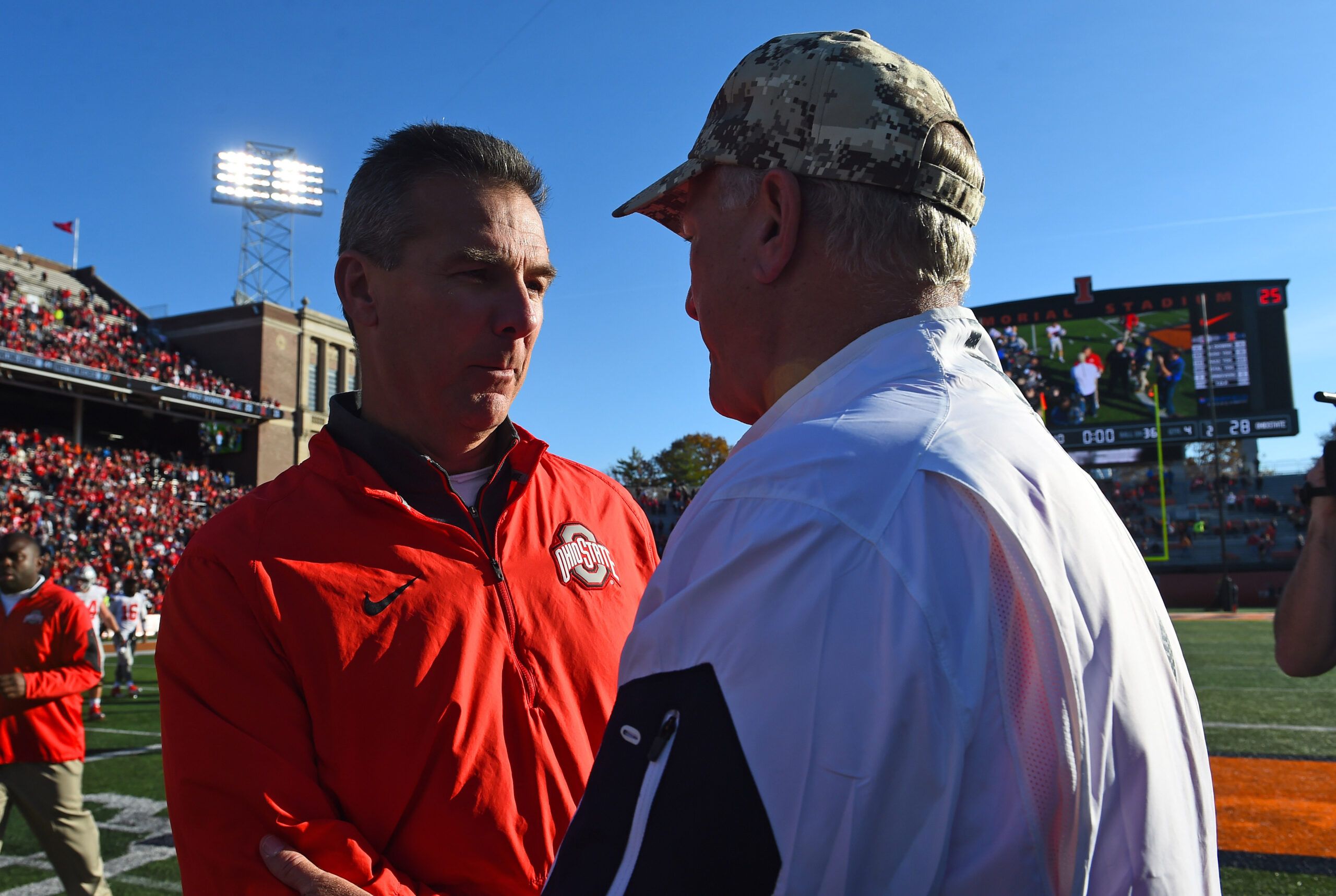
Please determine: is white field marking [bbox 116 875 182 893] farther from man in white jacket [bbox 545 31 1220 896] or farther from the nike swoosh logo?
man in white jacket [bbox 545 31 1220 896]

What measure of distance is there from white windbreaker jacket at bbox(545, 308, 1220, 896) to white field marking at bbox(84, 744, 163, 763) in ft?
30.9

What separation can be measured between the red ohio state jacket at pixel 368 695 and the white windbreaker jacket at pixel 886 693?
892 millimetres

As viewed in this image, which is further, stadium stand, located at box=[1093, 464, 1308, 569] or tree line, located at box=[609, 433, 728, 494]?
tree line, located at box=[609, 433, 728, 494]

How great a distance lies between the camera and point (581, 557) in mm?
2146

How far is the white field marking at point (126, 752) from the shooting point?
27.7ft

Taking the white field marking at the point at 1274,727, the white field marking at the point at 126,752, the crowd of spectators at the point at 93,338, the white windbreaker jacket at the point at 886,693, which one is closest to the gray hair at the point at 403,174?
the white windbreaker jacket at the point at 886,693

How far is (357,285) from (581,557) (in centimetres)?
88

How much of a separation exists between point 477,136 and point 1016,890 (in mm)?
2002

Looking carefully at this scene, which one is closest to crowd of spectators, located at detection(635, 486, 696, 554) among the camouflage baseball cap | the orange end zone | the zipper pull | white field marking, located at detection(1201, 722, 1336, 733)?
white field marking, located at detection(1201, 722, 1336, 733)

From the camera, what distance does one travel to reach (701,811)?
76cm

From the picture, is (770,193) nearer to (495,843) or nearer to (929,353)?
(929,353)

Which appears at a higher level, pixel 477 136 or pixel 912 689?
pixel 477 136

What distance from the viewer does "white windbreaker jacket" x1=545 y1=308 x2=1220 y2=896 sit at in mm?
752

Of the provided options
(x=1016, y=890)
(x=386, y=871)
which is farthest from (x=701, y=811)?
(x=386, y=871)
